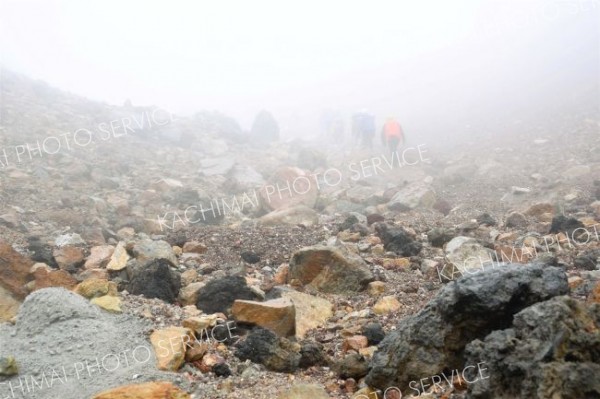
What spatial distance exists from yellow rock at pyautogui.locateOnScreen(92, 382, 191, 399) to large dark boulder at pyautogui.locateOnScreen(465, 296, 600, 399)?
184 centimetres

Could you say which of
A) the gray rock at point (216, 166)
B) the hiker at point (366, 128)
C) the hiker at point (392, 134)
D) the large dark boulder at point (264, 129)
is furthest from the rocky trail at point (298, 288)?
the large dark boulder at point (264, 129)

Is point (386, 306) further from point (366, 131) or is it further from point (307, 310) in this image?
point (366, 131)

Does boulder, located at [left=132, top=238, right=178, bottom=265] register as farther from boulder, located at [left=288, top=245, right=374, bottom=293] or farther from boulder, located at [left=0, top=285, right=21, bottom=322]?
boulder, located at [left=288, top=245, right=374, bottom=293]

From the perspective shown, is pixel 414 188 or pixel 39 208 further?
pixel 414 188

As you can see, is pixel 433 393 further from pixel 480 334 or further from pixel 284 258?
pixel 284 258

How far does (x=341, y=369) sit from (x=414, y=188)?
23.8 ft

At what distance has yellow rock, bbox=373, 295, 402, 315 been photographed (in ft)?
15.0

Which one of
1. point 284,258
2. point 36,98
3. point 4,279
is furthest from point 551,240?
point 36,98

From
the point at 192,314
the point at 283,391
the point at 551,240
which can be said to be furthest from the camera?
the point at 551,240

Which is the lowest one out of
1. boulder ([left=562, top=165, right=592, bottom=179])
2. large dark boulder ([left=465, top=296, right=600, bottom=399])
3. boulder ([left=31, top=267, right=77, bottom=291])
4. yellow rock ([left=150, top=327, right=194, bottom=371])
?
boulder ([left=562, top=165, right=592, bottom=179])

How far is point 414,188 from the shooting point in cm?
1018

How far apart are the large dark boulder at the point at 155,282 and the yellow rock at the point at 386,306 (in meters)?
2.12

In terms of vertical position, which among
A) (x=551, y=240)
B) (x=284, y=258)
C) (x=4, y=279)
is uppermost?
(x=4, y=279)

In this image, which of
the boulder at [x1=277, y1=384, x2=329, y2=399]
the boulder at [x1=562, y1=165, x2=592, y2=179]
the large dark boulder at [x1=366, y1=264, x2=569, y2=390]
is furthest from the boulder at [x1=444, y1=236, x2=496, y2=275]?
the boulder at [x1=562, y1=165, x2=592, y2=179]
